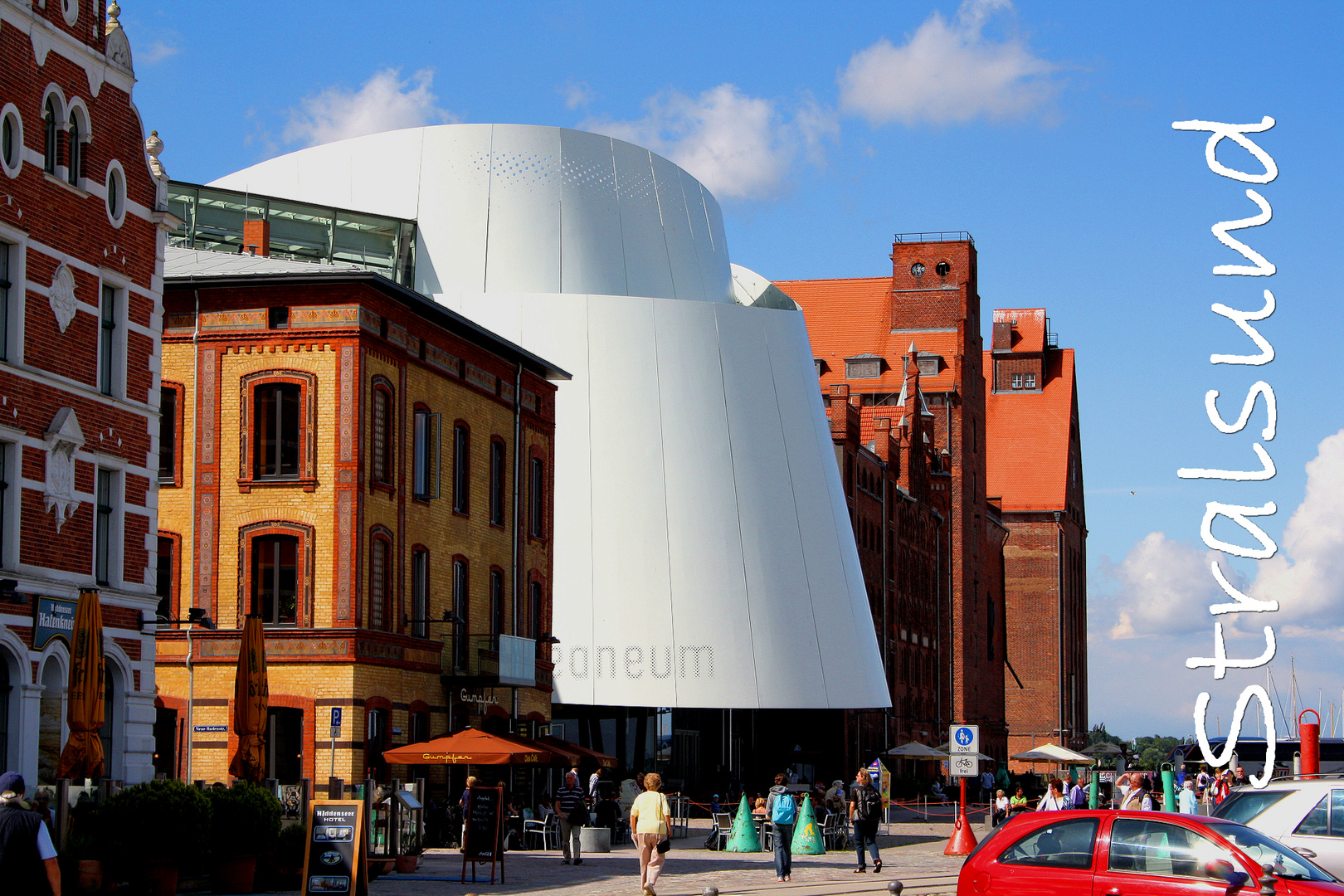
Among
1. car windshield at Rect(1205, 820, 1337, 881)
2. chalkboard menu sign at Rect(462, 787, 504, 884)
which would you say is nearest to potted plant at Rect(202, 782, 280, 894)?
chalkboard menu sign at Rect(462, 787, 504, 884)

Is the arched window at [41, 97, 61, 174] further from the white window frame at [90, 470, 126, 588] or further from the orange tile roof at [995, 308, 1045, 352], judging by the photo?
the orange tile roof at [995, 308, 1045, 352]

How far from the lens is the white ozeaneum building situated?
4803 centimetres

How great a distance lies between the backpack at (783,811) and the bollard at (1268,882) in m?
12.5

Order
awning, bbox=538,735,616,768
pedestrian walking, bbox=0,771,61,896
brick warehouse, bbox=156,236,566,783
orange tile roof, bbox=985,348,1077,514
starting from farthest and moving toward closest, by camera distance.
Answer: orange tile roof, bbox=985,348,1077,514, awning, bbox=538,735,616,768, brick warehouse, bbox=156,236,566,783, pedestrian walking, bbox=0,771,61,896

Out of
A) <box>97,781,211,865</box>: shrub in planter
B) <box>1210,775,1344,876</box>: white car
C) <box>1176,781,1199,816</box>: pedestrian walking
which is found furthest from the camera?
<box>1176,781,1199,816</box>: pedestrian walking

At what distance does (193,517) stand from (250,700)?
30.3ft

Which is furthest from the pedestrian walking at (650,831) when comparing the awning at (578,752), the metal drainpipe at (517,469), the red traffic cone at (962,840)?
the metal drainpipe at (517,469)

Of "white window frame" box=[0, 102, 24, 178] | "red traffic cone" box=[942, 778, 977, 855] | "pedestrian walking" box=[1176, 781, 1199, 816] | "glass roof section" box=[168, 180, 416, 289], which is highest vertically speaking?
"glass roof section" box=[168, 180, 416, 289]

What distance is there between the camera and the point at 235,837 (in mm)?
21781

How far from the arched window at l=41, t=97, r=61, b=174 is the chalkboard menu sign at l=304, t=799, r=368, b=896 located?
1107cm

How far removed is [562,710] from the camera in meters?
50.7

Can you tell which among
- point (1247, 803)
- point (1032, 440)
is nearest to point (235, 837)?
point (1247, 803)

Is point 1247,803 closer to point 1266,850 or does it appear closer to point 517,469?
point 1266,850

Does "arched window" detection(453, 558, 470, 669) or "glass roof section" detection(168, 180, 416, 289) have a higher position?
"glass roof section" detection(168, 180, 416, 289)
